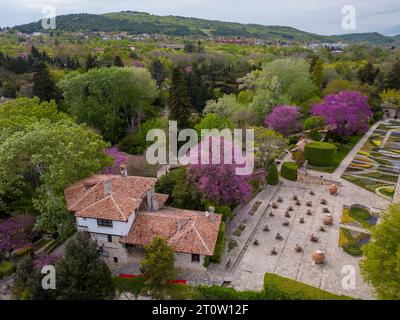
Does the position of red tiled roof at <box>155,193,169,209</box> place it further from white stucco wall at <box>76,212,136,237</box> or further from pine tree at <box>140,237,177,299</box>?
pine tree at <box>140,237,177,299</box>

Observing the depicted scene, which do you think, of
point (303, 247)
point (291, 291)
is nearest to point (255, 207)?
point (303, 247)

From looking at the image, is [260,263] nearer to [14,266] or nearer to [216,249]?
[216,249]

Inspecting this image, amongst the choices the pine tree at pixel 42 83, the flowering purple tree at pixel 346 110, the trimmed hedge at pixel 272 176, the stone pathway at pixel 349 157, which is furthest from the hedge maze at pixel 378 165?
the pine tree at pixel 42 83

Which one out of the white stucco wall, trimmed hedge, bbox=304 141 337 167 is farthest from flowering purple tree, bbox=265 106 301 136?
the white stucco wall

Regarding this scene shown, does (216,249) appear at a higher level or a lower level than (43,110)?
lower

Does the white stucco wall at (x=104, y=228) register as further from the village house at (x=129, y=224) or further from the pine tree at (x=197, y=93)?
the pine tree at (x=197, y=93)
